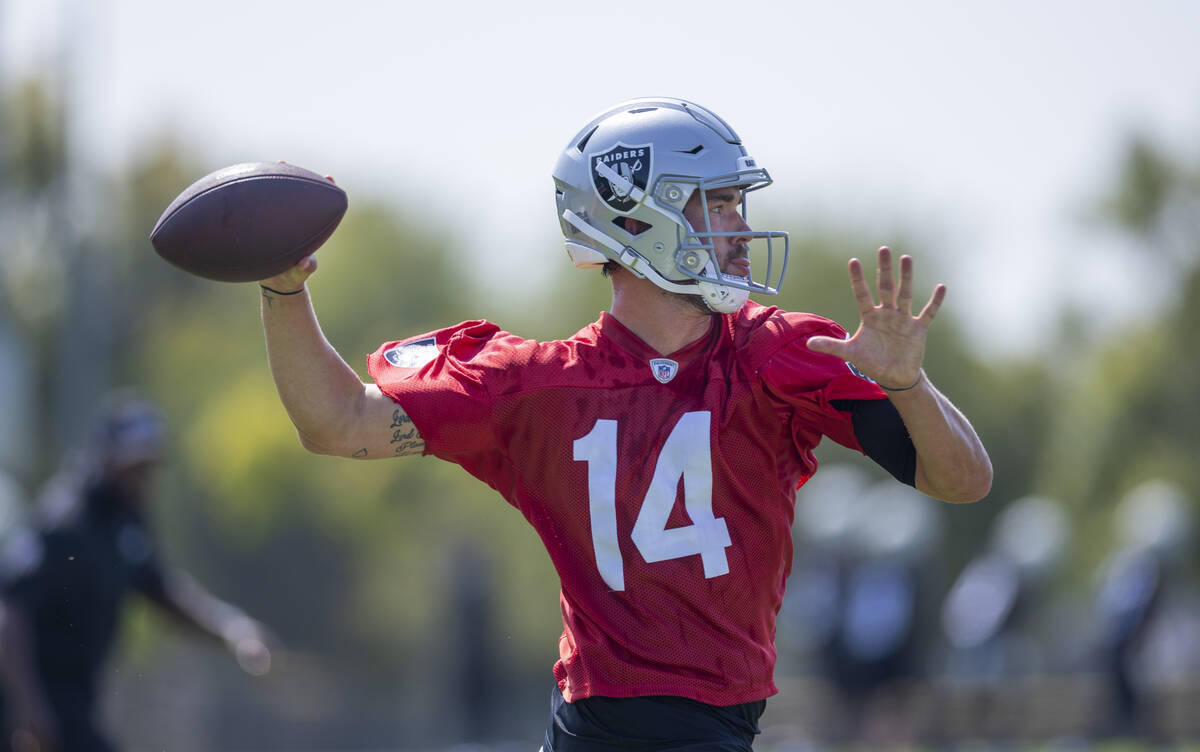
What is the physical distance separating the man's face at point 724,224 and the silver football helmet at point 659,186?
22 millimetres

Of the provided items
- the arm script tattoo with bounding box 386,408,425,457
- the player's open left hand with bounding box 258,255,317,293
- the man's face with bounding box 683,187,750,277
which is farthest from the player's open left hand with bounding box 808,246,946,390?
the player's open left hand with bounding box 258,255,317,293

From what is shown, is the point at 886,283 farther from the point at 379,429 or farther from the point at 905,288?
the point at 379,429

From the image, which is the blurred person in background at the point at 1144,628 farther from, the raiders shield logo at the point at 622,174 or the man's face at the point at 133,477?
the raiders shield logo at the point at 622,174

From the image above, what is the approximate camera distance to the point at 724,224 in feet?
11.5

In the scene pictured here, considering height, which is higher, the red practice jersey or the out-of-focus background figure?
the red practice jersey

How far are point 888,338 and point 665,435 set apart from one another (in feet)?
1.81

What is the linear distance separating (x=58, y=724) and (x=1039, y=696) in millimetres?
13293

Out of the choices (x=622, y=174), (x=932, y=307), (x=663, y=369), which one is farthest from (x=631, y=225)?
(x=932, y=307)

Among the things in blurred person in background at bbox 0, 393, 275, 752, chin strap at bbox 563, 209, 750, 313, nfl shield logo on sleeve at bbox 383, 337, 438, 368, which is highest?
chin strap at bbox 563, 209, 750, 313

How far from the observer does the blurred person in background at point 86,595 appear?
6309 mm

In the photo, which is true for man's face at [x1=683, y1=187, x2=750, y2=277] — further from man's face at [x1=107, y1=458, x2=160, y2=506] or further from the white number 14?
man's face at [x1=107, y1=458, x2=160, y2=506]

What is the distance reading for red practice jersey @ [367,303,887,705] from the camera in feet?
10.4

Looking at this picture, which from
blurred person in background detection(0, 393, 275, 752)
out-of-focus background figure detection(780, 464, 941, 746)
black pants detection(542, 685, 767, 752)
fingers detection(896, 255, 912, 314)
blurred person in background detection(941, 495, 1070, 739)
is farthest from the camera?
blurred person in background detection(941, 495, 1070, 739)

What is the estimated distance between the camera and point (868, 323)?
3033 mm
